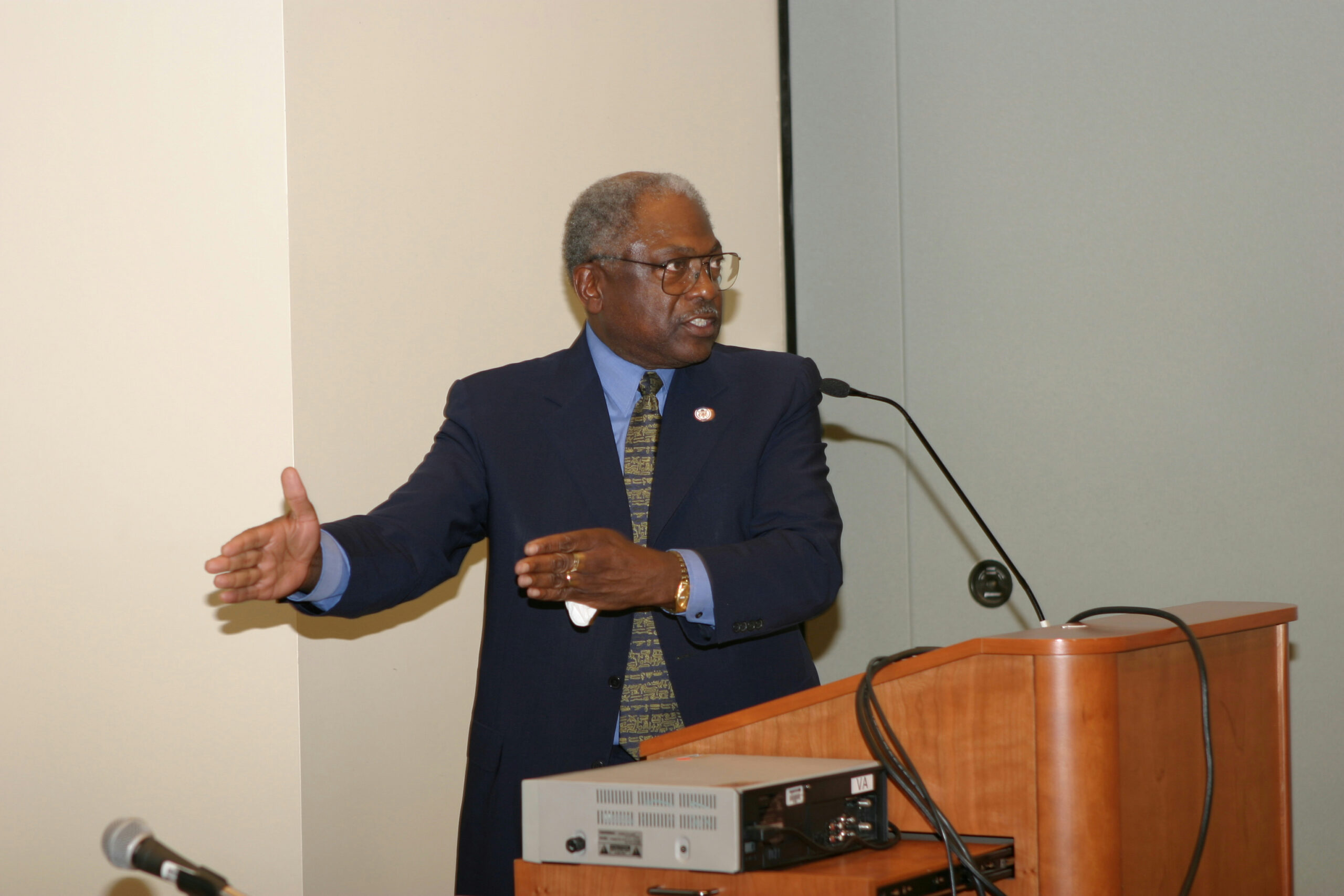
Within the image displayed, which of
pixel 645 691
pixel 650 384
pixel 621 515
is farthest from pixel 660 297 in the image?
pixel 645 691

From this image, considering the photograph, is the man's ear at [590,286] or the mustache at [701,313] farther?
the man's ear at [590,286]

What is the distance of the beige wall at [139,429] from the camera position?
89.5 inches

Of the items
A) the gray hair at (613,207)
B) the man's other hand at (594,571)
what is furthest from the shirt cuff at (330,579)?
the gray hair at (613,207)

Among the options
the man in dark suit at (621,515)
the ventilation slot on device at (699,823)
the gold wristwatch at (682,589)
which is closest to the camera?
the ventilation slot on device at (699,823)

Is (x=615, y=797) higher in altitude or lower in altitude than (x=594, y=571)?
lower

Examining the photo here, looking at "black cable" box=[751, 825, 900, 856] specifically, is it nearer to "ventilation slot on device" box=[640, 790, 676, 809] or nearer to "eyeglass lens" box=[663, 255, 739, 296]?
"ventilation slot on device" box=[640, 790, 676, 809]

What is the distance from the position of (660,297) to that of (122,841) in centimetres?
148

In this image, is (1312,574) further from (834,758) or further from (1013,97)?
(834,758)

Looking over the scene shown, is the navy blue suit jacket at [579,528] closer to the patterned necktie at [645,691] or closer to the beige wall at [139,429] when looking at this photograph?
the patterned necktie at [645,691]

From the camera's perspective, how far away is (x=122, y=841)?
116cm

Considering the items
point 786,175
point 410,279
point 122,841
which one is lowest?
point 122,841

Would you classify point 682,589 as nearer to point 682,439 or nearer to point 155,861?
point 682,439

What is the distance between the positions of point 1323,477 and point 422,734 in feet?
7.16

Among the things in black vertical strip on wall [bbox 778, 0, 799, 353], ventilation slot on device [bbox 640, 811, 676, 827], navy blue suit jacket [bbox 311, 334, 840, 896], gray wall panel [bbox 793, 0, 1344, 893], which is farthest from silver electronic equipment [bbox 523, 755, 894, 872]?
black vertical strip on wall [bbox 778, 0, 799, 353]
